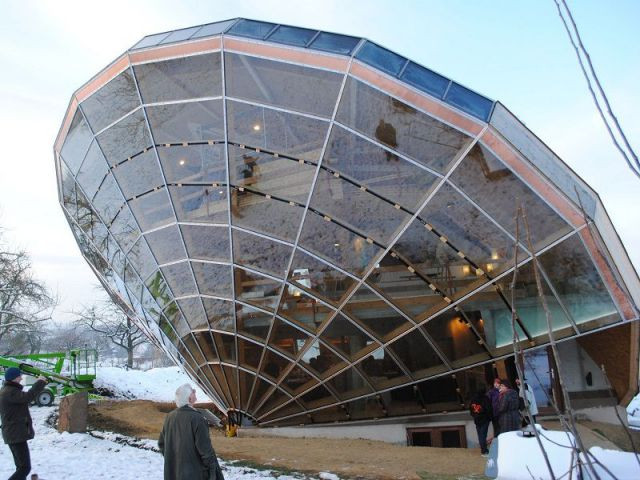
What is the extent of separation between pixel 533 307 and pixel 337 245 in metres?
4.30

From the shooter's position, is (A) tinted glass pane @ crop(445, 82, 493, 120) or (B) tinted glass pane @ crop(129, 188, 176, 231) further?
(B) tinted glass pane @ crop(129, 188, 176, 231)

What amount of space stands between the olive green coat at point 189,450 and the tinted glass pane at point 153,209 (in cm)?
740

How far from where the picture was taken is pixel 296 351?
42.1ft

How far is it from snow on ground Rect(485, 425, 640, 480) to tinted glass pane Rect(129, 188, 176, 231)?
936 centimetres

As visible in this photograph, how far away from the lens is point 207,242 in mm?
12289

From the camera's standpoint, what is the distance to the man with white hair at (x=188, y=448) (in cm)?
545

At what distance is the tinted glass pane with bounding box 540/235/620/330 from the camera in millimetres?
10047

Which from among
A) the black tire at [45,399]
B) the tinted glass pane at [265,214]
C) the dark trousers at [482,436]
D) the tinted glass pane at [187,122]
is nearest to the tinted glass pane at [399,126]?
the tinted glass pane at [265,214]

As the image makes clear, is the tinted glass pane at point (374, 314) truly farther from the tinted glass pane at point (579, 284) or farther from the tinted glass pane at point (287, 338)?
the tinted glass pane at point (579, 284)

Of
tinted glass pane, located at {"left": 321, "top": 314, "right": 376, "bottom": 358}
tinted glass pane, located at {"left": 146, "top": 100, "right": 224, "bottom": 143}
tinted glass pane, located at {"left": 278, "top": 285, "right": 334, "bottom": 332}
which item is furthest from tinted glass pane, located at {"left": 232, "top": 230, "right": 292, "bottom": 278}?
tinted glass pane, located at {"left": 146, "top": 100, "right": 224, "bottom": 143}

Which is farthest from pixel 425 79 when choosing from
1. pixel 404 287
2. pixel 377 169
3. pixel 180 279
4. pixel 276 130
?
pixel 180 279

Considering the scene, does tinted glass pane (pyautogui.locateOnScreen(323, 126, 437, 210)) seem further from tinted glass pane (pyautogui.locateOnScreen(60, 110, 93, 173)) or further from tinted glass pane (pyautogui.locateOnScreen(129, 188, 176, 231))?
tinted glass pane (pyautogui.locateOnScreen(60, 110, 93, 173))

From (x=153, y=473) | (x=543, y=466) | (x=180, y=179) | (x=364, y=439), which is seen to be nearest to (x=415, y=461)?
(x=364, y=439)

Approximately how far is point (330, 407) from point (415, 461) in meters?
3.72
